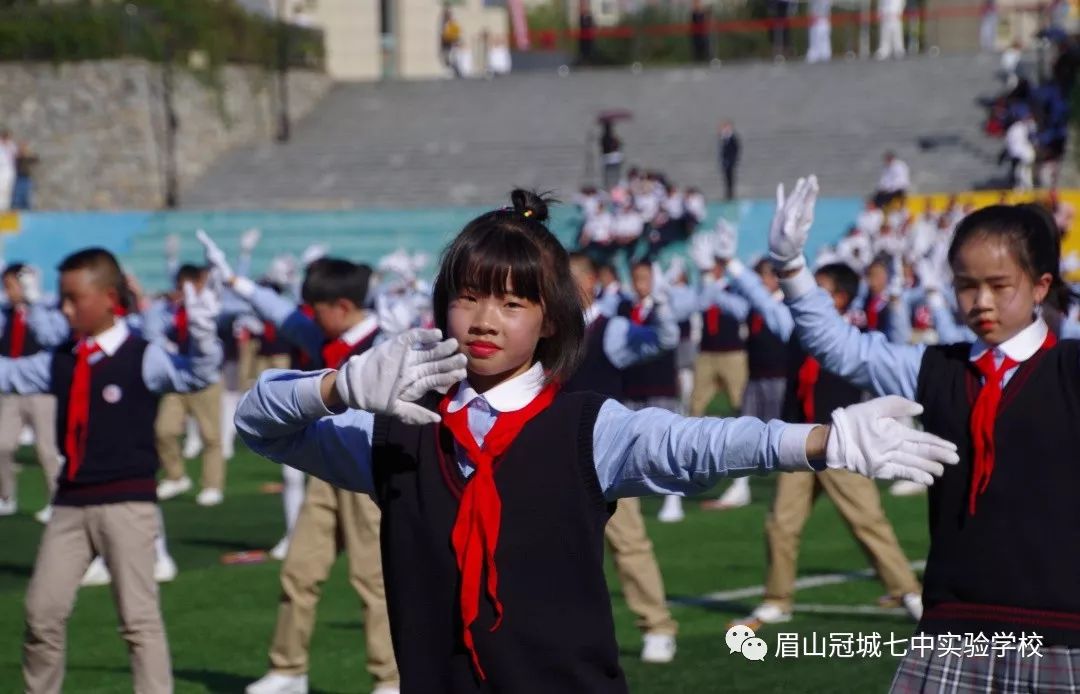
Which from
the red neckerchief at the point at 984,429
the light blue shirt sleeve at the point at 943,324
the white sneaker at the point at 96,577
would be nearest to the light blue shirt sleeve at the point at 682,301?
the light blue shirt sleeve at the point at 943,324

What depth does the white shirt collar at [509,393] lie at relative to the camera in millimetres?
3943

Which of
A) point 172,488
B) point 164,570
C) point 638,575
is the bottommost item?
point 172,488

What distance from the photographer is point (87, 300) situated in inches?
297

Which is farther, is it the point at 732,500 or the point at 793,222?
the point at 732,500

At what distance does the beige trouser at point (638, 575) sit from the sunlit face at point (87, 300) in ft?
8.94

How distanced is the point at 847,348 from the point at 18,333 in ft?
37.1

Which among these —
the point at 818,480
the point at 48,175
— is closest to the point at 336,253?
the point at 48,175

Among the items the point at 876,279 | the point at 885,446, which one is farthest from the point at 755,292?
the point at 876,279

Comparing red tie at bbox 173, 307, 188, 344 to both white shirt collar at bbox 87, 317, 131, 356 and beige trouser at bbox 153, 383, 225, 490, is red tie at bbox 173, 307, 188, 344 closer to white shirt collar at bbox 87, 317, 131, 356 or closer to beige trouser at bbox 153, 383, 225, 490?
beige trouser at bbox 153, 383, 225, 490

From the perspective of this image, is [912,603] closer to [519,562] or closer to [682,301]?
[682,301]

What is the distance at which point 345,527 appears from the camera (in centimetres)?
856

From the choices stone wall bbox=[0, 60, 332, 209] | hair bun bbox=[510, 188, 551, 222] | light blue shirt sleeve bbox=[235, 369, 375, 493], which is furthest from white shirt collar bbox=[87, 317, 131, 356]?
stone wall bbox=[0, 60, 332, 209]

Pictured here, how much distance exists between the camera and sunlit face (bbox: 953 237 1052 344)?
513cm

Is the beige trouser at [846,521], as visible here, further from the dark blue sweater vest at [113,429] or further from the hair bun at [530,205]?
the hair bun at [530,205]
